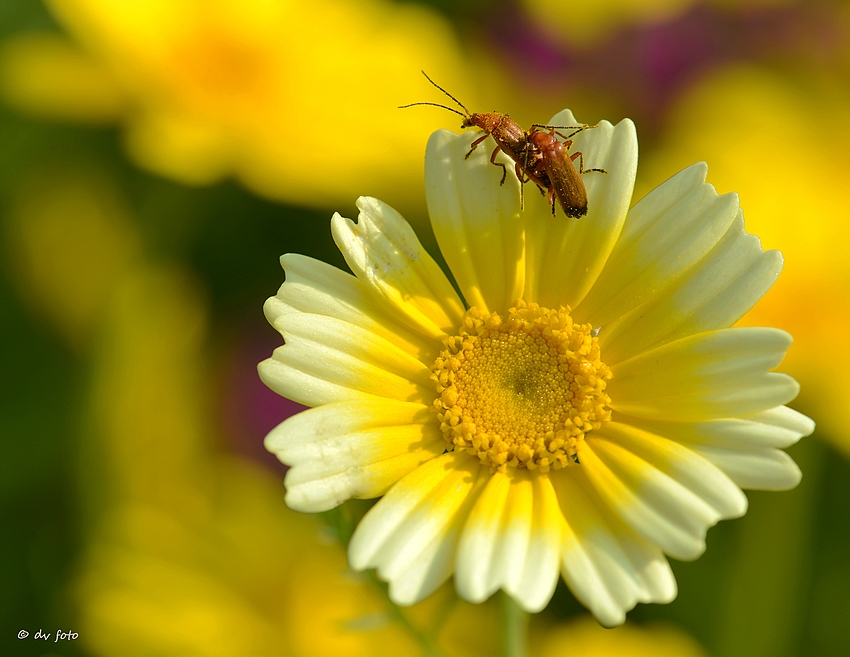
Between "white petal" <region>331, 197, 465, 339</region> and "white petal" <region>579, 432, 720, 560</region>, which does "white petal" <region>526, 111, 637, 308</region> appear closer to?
"white petal" <region>331, 197, 465, 339</region>

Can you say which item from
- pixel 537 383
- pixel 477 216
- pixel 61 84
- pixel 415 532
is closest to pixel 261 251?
pixel 61 84

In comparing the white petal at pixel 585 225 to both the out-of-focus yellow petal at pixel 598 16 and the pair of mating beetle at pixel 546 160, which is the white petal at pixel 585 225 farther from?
the out-of-focus yellow petal at pixel 598 16

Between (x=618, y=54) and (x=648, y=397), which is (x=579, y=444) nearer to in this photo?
(x=648, y=397)

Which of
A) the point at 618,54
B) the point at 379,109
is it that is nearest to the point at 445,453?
the point at 379,109

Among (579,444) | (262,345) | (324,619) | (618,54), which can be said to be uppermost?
(618,54)

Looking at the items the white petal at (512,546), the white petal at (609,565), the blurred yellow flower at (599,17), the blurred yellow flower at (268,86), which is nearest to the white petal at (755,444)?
the white petal at (609,565)

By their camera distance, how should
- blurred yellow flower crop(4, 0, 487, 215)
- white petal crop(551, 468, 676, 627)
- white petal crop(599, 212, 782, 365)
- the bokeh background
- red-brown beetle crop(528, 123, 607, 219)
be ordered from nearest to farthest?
white petal crop(551, 468, 676, 627) → white petal crop(599, 212, 782, 365) → red-brown beetle crop(528, 123, 607, 219) → the bokeh background → blurred yellow flower crop(4, 0, 487, 215)

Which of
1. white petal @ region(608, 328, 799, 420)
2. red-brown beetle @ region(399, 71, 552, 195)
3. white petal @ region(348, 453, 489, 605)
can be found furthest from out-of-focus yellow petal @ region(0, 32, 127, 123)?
white petal @ region(608, 328, 799, 420)
